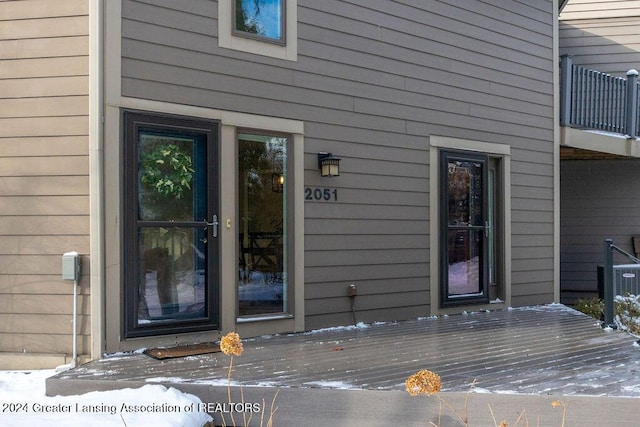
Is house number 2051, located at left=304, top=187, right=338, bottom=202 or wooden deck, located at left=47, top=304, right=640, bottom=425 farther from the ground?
house number 2051, located at left=304, top=187, right=338, bottom=202

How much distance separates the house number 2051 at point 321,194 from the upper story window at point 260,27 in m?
1.18

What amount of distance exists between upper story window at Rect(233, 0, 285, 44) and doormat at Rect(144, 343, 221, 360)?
258 cm

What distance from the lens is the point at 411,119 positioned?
6406mm

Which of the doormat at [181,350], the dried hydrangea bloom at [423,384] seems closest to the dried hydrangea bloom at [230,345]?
the dried hydrangea bloom at [423,384]

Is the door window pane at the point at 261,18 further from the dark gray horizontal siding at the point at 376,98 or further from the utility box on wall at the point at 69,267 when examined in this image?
the utility box on wall at the point at 69,267

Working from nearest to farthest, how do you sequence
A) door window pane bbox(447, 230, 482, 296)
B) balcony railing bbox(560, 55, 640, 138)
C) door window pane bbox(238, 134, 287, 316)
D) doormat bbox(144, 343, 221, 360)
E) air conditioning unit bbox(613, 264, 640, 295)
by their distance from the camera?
1. doormat bbox(144, 343, 221, 360)
2. door window pane bbox(238, 134, 287, 316)
3. air conditioning unit bbox(613, 264, 640, 295)
4. door window pane bbox(447, 230, 482, 296)
5. balcony railing bbox(560, 55, 640, 138)

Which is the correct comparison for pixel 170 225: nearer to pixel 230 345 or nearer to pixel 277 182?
pixel 277 182

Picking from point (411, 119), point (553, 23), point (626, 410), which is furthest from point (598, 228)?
point (626, 410)

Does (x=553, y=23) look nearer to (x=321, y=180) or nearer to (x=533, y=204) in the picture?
(x=533, y=204)

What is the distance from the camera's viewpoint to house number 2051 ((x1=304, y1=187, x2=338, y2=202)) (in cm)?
563

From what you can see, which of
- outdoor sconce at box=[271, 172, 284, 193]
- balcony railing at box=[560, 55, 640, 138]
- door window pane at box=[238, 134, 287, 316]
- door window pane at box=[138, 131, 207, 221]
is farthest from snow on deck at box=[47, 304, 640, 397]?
balcony railing at box=[560, 55, 640, 138]

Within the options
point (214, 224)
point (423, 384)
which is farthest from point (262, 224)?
point (423, 384)

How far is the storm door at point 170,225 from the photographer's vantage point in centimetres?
468

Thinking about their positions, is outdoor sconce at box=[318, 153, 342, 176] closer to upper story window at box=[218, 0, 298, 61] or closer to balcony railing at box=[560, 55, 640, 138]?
upper story window at box=[218, 0, 298, 61]
